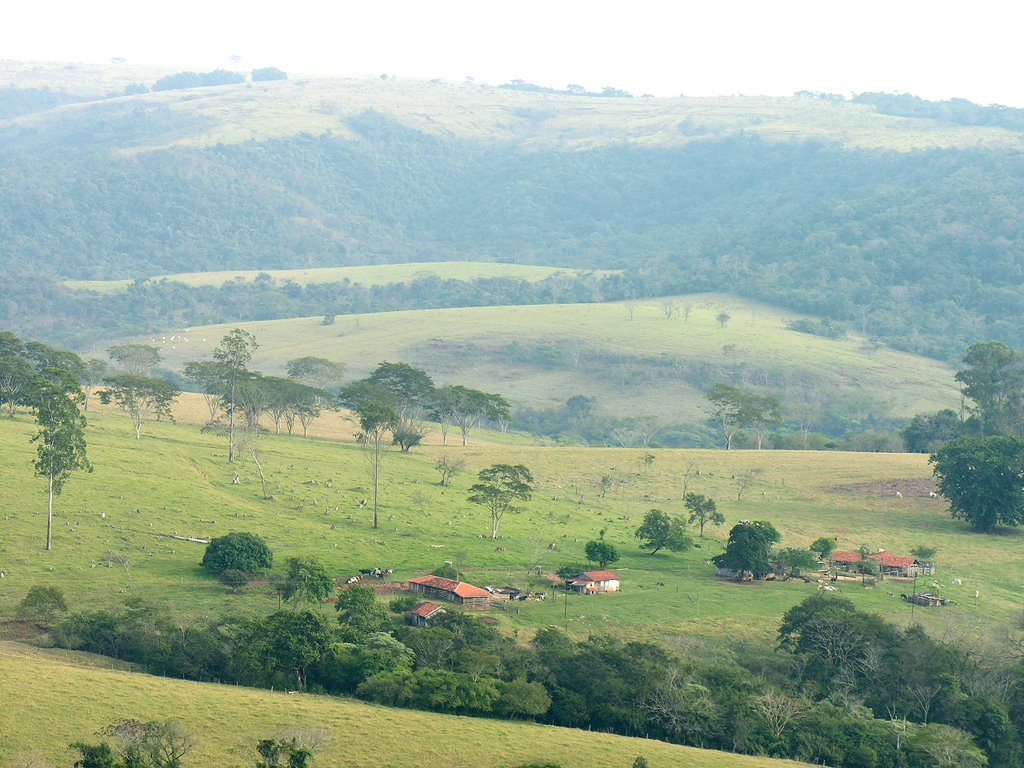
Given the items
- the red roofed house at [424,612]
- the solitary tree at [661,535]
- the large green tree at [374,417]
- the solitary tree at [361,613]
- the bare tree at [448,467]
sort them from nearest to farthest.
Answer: the solitary tree at [361,613], the red roofed house at [424,612], the solitary tree at [661,535], the large green tree at [374,417], the bare tree at [448,467]

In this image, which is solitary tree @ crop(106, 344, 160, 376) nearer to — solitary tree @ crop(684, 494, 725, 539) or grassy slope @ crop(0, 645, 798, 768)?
solitary tree @ crop(684, 494, 725, 539)

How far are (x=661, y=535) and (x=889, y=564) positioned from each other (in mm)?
14009

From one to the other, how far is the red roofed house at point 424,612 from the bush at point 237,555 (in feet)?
31.8

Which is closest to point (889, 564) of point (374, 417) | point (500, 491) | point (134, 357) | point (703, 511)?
point (703, 511)

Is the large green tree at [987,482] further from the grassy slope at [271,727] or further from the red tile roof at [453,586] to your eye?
the grassy slope at [271,727]

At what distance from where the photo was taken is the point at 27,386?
97250 millimetres

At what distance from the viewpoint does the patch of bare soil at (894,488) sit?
106188 millimetres

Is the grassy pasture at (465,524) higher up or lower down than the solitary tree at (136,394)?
lower down

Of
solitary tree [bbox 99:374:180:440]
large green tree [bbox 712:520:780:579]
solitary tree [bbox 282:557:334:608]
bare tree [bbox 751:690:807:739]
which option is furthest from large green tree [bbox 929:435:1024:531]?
solitary tree [bbox 99:374:180:440]

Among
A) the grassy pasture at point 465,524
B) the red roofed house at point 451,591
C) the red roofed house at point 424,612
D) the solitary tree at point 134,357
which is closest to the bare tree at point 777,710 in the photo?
the grassy pasture at point 465,524

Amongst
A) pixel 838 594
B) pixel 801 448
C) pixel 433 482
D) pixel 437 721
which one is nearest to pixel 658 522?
pixel 838 594

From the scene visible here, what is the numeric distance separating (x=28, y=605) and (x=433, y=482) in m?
39.1

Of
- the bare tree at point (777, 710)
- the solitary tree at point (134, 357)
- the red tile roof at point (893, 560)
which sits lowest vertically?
the bare tree at point (777, 710)

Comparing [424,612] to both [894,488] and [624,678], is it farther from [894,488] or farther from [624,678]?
[894,488]
